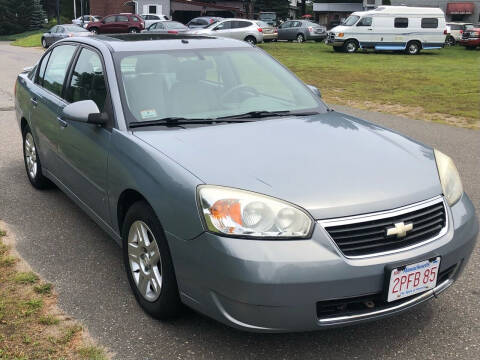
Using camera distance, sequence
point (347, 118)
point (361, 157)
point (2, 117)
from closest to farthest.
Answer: point (361, 157) → point (347, 118) → point (2, 117)

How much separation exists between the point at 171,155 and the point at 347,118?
1514mm

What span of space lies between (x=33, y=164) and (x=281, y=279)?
12.5 feet

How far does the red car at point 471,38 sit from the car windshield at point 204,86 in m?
29.5

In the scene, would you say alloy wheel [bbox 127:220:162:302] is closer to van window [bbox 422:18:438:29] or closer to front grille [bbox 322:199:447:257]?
front grille [bbox 322:199:447:257]

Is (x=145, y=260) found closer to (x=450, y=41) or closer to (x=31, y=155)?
(x=31, y=155)

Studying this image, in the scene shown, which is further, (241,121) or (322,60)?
(322,60)

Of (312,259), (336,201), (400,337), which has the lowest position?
(400,337)

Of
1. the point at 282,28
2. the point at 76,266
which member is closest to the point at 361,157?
the point at 76,266

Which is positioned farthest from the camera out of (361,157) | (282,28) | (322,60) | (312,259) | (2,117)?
Result: (282,28)

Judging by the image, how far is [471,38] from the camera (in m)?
30.1

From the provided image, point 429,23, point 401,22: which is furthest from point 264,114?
point 429,23

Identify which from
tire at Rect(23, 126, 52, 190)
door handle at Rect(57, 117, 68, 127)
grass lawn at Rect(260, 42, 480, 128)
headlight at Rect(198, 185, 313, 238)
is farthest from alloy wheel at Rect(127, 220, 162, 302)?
grass lawn at Rect(260, 42, 480, 128)

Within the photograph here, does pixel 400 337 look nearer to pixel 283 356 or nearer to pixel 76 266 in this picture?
pixel 283 356

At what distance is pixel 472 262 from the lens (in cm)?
387
